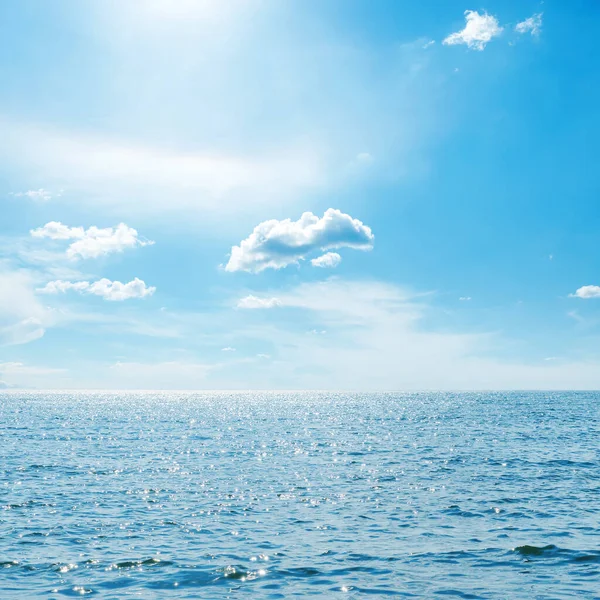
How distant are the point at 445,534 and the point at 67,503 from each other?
78.4 feet

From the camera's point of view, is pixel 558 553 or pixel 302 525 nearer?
pixel 558 553

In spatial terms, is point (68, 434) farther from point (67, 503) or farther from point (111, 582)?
point (111, 582)

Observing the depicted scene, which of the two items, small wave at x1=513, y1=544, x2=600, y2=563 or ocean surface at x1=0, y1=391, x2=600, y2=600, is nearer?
ocean surface at x1=0, y1=391, x2=600, y2=600

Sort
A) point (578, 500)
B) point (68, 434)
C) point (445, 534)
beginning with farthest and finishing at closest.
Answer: point (68, 434) < point (578, 500) < point (445, 534)

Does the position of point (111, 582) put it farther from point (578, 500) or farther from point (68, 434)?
point (68, 434)

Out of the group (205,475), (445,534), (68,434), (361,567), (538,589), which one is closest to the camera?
(538,589)

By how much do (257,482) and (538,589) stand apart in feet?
84.9

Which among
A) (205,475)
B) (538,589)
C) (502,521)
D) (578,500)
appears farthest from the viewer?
(205,475)

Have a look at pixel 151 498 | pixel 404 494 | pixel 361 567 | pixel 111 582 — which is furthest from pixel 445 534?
pixel 151 498

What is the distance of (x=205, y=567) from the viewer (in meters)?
23.1

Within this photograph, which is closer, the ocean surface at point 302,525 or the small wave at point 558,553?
the ocean surface at point 302,525

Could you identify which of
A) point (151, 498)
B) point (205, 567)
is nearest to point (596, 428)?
point (151, 498)

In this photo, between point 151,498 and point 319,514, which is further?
point 151,498

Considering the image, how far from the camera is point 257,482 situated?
4275 cm
